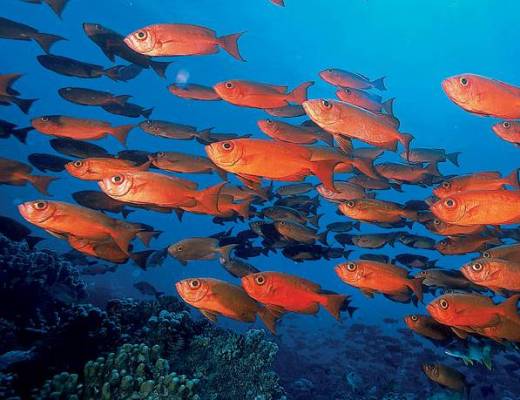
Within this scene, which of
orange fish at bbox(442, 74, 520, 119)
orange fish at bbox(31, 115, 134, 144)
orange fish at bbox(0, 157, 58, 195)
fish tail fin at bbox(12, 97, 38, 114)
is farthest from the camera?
fish tail fin at bbox(12, 97, 38, 114)

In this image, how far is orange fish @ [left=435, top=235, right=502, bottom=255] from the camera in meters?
6.64

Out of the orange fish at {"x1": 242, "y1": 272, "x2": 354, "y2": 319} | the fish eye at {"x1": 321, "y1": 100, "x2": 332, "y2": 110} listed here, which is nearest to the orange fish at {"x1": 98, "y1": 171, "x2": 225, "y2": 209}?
the orange fish at {"x1": 242, "y1": 272, "x2": 354, "y2": 319}

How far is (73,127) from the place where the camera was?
6129 mm

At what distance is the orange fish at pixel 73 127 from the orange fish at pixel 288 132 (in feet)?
7.59

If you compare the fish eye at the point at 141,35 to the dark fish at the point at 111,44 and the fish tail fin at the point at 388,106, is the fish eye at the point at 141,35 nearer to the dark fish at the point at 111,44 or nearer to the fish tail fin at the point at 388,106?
the dark fish at the point at 111,44

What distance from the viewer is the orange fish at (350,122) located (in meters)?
4.64

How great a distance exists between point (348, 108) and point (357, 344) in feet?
54.8

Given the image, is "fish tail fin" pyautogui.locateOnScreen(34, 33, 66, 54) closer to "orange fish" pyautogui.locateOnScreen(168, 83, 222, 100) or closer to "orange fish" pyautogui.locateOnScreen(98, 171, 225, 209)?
"orange fish" pyautogui.locateOnScreen(168, 83, 222, 100)

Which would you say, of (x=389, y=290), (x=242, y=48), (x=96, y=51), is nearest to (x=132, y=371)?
(x=389, y=290)

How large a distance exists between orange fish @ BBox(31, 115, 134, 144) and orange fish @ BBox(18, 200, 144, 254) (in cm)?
204

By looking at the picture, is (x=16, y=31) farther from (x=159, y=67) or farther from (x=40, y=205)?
(x=40, y=205)

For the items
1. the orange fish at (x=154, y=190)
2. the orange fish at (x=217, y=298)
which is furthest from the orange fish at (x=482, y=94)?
the orange fish at (x=217, y=298)

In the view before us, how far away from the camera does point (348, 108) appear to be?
4.77m

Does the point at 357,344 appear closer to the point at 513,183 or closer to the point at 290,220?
the point at 290,220
